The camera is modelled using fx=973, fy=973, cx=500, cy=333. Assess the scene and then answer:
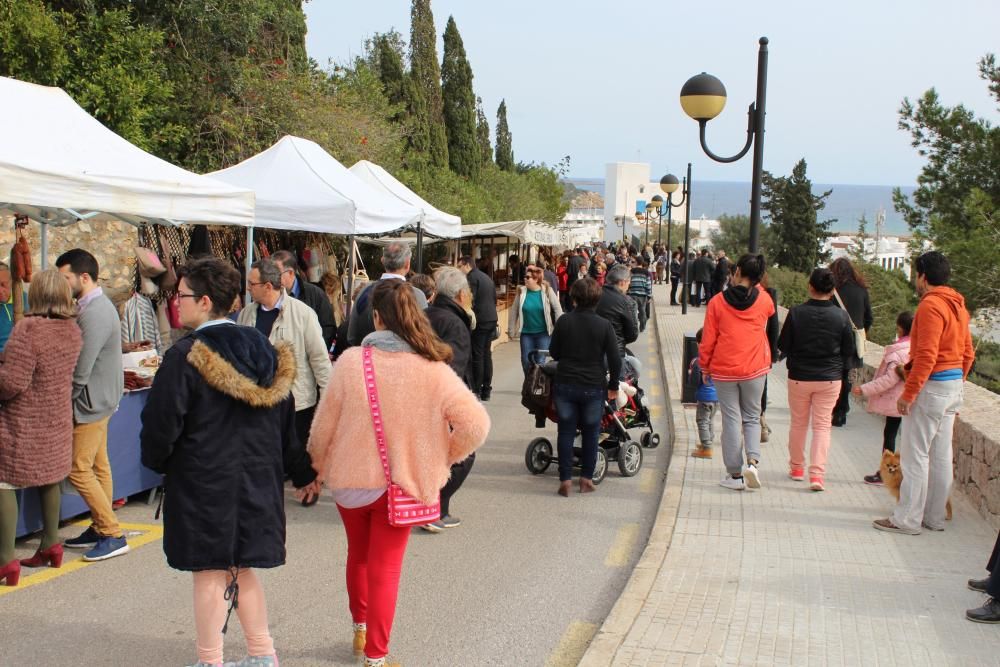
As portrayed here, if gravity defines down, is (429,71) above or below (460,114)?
above

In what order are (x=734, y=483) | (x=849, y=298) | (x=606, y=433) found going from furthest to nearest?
(x=849, y=298)
(x=606, y=433)
(x=734, y=483)

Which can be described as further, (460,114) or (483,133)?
(483,133)

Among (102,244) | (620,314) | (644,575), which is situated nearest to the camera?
(644,575)

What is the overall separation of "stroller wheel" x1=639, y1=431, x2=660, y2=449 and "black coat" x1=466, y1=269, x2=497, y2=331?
350cm

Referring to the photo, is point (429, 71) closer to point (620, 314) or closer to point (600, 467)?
point (620, 314)

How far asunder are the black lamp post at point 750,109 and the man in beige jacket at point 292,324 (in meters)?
4.68

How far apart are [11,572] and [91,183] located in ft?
8.88

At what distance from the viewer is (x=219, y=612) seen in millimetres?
3963

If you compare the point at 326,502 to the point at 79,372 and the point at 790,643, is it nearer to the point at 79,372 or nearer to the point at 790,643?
the point at 79,372

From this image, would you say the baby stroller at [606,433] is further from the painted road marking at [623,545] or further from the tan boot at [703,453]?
the painted road marking at [623,545]

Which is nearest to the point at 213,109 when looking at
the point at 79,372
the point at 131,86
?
the point at 131,86

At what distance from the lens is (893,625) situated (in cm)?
→ 503

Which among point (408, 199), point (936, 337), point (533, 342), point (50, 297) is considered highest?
point (408, 199)

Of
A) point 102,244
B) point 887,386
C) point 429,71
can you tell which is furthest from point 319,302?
point 429,71
